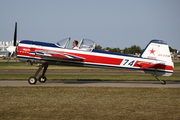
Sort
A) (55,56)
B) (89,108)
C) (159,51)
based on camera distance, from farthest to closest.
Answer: (159,51), (55,56), (89,108)

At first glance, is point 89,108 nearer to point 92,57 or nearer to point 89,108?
point 89,108

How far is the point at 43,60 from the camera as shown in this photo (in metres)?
14.7

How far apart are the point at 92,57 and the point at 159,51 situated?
14.4 feet

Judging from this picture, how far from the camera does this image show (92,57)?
14609 mm

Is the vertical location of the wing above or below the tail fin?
below

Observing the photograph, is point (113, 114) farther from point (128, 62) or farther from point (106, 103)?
point (128, 62)

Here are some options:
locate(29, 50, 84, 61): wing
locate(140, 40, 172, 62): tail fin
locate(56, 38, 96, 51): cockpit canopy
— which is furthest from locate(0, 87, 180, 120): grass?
locate(56, 38, 96, 51): cockpit canopy

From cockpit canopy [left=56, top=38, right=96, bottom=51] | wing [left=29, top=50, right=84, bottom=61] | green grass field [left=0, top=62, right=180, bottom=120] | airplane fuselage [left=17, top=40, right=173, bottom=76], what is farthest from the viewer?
cockpit canopy [left=56, top=38, right=96, bottom=51]

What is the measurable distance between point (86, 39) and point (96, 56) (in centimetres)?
130

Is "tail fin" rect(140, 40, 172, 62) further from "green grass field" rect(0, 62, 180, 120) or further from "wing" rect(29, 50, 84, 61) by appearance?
"green grass field" rect(0, 62, 180, 120)

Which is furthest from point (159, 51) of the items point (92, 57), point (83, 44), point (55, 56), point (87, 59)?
point (55, 56)

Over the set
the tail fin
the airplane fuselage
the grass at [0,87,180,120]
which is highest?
the tail fin

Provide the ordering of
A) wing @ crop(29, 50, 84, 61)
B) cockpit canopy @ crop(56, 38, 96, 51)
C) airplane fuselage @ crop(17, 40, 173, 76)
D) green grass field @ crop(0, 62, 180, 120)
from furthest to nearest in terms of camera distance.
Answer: cockpit canopy @ crop(56, 38, 96, 51), airplane fuselage @ crop(17, 40, 173, 76), wing @ crop(29, 50, 84, 61), green grass field @ crop(0, 62, 180, 120)

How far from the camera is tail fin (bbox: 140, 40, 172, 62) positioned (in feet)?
48.3
